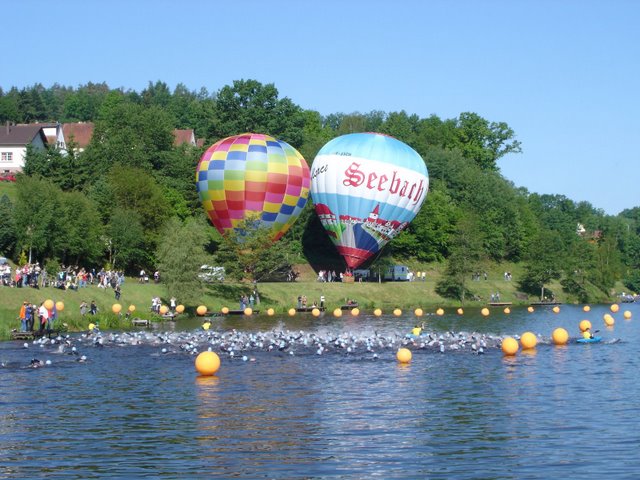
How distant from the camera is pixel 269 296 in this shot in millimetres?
82812

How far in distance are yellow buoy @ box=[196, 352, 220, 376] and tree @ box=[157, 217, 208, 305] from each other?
102ft

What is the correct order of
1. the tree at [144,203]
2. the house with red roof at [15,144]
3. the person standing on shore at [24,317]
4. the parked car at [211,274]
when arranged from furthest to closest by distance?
1. the house with red roof at [15,144]
2. the tree at [144,203]
3. the parked car at [211,274]
4. the person standing on shore at [24,317]

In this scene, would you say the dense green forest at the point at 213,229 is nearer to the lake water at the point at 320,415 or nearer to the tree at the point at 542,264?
the tree at the point at 542,264

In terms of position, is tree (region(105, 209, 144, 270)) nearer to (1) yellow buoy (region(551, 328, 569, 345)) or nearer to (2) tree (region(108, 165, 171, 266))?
(2) tree (region(108, 165, 171, 266))

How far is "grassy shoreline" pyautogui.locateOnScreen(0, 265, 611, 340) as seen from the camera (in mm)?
57591

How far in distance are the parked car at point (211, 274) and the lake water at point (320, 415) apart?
1079 inches

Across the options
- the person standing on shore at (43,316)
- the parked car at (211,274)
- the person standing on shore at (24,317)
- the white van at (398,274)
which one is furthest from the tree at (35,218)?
the white van at (398,274)

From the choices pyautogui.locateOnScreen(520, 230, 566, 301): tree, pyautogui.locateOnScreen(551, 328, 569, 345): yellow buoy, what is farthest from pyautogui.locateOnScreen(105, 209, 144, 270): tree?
pyautogui.locateOnScreen(520, 230, 566, 301): tree

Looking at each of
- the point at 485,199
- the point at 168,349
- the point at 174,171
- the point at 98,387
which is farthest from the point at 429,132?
the point at 98,387

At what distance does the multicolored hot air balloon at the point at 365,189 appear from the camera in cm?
8856

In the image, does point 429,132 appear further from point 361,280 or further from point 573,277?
point 361,280

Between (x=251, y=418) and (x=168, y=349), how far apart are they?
17135 mm

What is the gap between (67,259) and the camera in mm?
76500

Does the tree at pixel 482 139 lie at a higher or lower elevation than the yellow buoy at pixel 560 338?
higher
